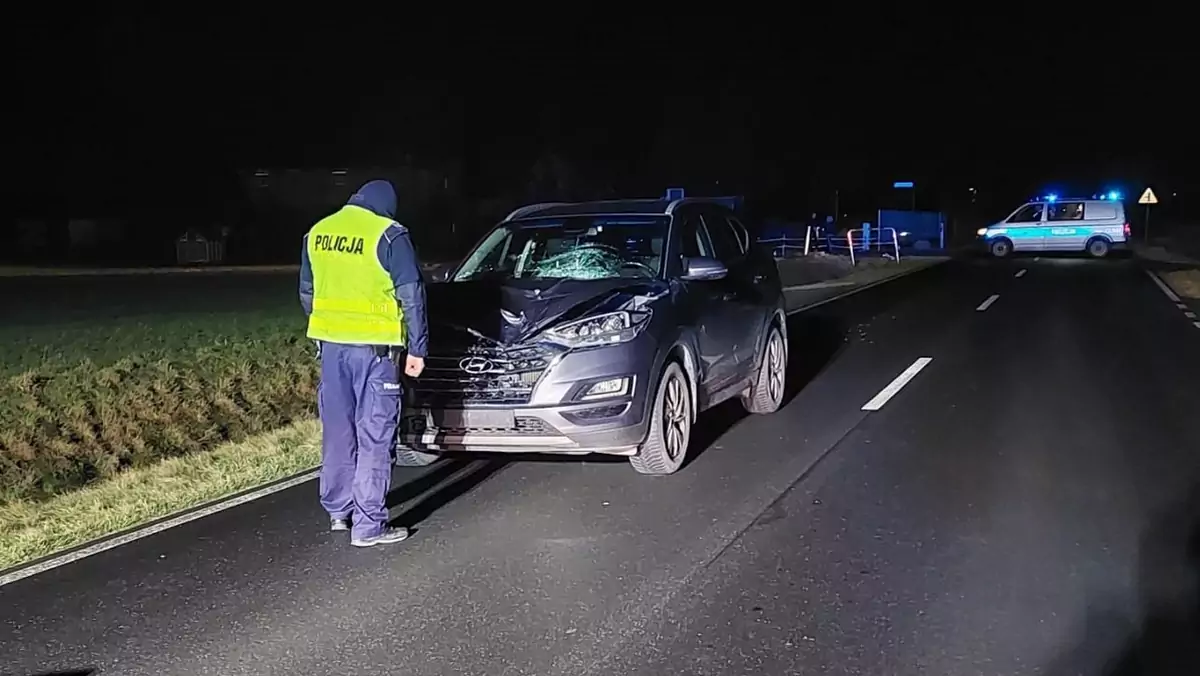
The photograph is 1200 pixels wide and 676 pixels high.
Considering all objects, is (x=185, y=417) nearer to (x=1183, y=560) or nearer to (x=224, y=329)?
(x=224, y=329)

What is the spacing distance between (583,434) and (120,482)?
3035 mm

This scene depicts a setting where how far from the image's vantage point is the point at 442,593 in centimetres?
524

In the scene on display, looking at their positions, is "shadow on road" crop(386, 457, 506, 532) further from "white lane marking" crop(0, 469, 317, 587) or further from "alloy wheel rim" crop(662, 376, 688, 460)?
"alloy wheel rim" crop(662, 376, 688, 460)

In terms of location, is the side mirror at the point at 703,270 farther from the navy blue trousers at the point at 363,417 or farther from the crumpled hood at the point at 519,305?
the navy blue trousers at the point at 363,417

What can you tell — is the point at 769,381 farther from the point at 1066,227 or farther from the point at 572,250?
the point at 1066,227

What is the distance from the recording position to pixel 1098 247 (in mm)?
37219

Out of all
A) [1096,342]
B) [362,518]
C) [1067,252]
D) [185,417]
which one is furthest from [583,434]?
[1067,252]

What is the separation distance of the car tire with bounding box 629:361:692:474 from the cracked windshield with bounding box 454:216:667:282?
794 mm

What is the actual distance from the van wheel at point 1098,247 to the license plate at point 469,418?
34530 mm

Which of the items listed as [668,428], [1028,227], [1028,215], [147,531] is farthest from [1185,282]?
[147,531]

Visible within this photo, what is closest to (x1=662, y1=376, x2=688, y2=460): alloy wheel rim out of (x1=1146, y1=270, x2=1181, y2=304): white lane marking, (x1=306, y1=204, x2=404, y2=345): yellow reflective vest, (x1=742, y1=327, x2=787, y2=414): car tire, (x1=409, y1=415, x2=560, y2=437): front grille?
(x1=409, y1=415, x2=560, y2=437): front grille

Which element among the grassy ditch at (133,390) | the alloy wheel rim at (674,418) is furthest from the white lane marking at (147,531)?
the alloy wheel rim at (674,418)

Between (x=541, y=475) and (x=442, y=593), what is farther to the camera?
(x=541, y=475)

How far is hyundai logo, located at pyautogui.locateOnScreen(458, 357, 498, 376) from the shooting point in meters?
6.95
